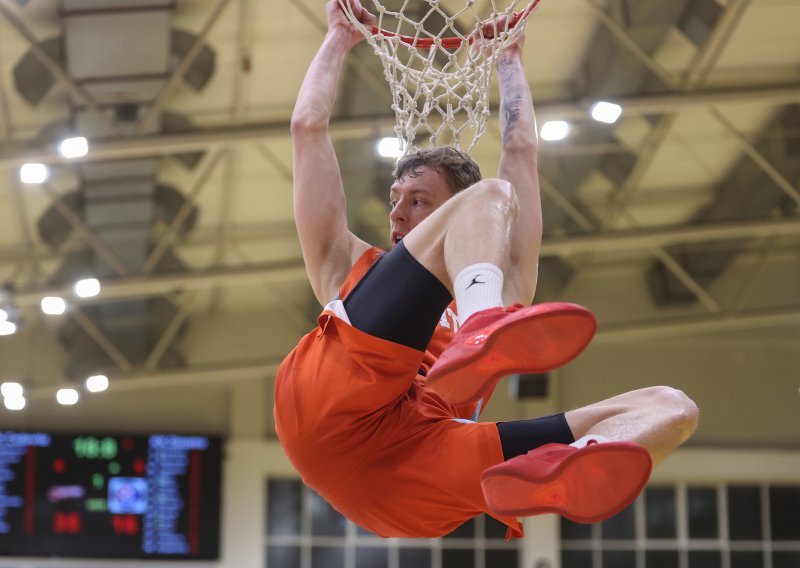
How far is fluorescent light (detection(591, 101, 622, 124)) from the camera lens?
32.6 feet

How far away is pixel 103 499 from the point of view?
45.4 feet

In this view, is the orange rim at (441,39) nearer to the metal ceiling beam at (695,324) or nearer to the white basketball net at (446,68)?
the white basketball net at (446,68)

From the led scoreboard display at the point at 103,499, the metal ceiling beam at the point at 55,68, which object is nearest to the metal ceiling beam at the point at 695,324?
the led scoreboard display at the point at 103,499

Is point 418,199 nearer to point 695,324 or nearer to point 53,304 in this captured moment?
point 53,304

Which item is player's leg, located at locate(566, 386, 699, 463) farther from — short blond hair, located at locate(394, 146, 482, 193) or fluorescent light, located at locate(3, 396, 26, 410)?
fluorescent light, located at locate(3, 396, 26, 410)

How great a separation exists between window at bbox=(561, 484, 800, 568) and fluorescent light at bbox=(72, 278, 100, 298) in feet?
20.2

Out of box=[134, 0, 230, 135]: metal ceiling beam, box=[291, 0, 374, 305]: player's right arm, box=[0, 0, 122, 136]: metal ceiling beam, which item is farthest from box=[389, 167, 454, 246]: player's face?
box=[0, 0, 122, 136]: metal ceiling beam

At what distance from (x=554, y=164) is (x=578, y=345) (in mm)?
9951

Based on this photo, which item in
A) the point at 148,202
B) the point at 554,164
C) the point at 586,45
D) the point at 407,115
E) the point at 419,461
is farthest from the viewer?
the point at 554,164

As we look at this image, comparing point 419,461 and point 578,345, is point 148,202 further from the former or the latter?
point 578,345

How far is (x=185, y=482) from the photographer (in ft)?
46.4

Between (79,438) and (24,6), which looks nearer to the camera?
(24,6)

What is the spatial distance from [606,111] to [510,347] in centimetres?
715

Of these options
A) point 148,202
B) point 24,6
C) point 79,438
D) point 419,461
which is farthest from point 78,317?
point 419,461
